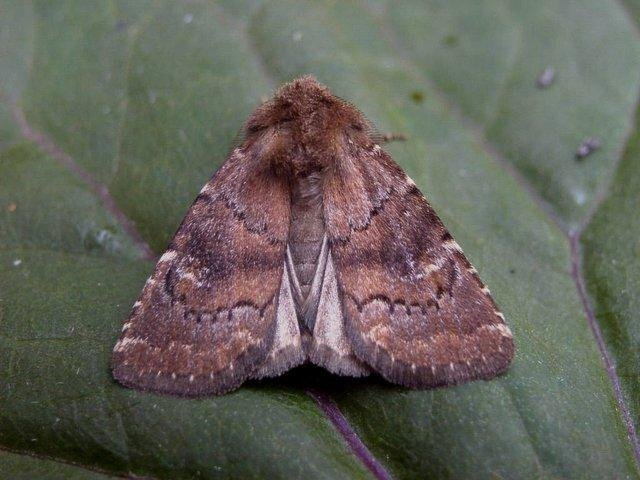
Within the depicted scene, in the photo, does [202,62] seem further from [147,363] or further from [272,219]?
[147,363]

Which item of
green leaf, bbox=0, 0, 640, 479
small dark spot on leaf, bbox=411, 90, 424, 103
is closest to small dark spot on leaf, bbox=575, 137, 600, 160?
green leaf, bbox=0, 0, 640, 479

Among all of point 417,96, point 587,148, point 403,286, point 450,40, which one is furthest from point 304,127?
point 587,148

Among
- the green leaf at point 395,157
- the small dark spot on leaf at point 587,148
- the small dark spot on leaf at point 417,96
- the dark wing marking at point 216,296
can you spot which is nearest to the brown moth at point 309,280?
the dark wing marking at point 216,296

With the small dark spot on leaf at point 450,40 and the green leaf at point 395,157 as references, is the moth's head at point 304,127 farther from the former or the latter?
the small dark spot on leaf at point 450,40

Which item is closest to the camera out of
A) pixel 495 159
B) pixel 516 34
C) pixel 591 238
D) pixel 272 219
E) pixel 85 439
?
pixel 85 439

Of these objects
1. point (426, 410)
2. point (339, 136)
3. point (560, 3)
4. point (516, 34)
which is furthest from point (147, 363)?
point (560, 3)

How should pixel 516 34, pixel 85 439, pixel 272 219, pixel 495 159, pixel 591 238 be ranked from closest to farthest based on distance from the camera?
pixel 85 439 < pixel 272 219 < pixel 591 238 < pixel 495 159 < pixel 516 34
